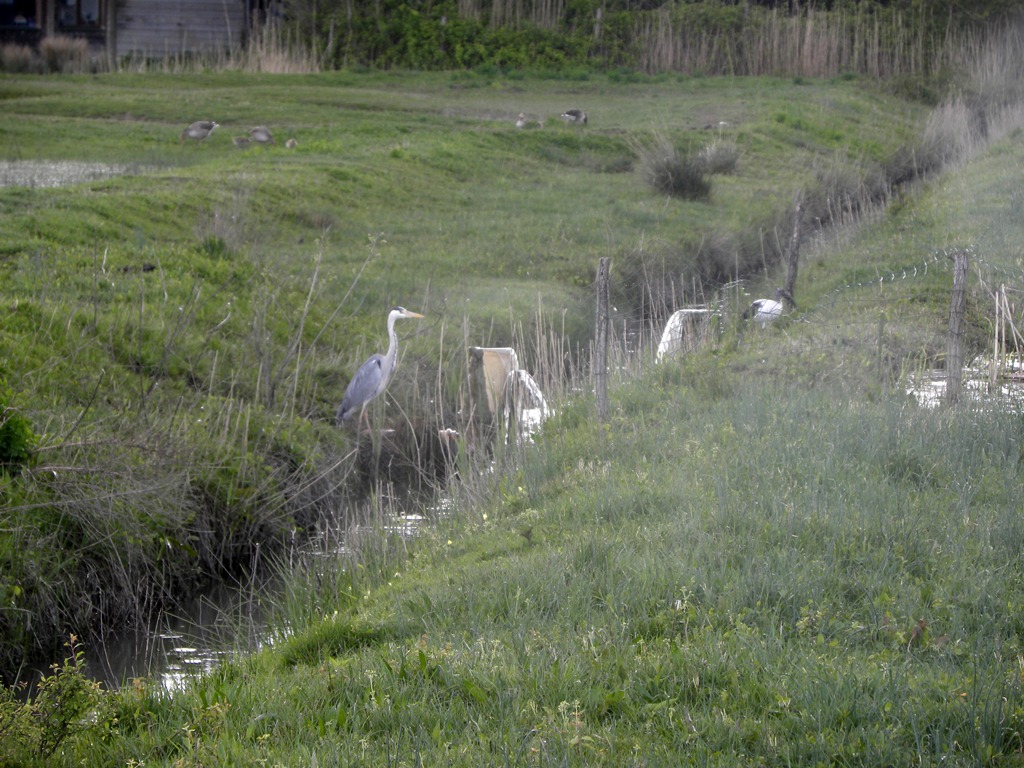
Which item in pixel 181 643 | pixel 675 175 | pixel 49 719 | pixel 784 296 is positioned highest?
pixel 675 175

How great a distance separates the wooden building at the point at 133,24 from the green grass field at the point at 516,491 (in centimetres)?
1712

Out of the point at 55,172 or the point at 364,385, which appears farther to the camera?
the point at 55,172

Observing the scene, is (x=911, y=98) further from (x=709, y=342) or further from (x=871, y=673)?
(x=871, y=673)

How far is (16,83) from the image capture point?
26.0 meters

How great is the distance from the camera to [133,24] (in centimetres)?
3203

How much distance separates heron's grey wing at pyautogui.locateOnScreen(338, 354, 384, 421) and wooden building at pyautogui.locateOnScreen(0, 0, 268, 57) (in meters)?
25.0

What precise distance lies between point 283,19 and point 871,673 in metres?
33.2

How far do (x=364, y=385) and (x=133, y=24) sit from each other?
26.4 metres

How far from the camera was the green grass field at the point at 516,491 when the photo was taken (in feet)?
12.4

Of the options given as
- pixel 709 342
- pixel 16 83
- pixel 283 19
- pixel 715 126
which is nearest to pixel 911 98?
pixel 715 126

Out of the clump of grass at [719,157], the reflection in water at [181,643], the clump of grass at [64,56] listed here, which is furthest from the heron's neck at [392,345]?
the clump of grass at [64,56]

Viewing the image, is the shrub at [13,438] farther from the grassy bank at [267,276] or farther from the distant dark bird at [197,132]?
the distant dark bird at [197,132]

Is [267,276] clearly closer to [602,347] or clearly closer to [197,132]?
[602,347]

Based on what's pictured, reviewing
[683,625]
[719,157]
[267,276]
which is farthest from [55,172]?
[683,625]
